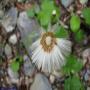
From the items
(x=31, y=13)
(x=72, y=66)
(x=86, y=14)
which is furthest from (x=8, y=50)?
(x=86, y=14)

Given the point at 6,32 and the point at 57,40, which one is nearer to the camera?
the point at 57,40

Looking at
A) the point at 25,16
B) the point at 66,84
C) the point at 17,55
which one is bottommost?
the point at 66,84

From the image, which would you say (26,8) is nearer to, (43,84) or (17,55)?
(17,55)

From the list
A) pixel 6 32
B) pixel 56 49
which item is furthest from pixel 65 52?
pixel 6 32

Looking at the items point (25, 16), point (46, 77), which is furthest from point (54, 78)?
point (25, 16)

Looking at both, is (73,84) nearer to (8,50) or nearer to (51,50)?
(51,50)

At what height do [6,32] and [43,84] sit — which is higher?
[6,32]

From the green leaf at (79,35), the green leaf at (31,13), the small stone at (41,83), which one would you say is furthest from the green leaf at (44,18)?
the small stone at (41,83)

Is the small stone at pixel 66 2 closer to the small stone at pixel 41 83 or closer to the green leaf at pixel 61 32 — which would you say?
the green leaf at pixel 61 32
